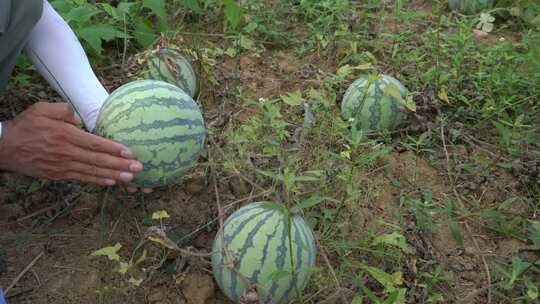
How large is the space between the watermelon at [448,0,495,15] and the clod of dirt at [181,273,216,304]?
2.91m

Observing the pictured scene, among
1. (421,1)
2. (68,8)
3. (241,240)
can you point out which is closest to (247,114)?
(68,8)

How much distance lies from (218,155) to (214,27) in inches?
57.5

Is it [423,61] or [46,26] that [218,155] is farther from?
[423,61]

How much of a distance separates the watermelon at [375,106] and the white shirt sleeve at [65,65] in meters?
1.27

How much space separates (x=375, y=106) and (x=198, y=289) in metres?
1.39

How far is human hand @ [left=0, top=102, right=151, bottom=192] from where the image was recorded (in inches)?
93.7

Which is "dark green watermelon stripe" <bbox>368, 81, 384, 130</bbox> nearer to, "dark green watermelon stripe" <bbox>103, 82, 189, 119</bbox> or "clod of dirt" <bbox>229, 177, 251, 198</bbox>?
"clod of dirt" <bbox>229, 177, 251, 198</bbox>

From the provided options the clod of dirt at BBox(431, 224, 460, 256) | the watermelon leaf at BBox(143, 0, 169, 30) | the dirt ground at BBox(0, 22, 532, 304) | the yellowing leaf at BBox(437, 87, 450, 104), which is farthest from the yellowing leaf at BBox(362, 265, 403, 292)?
the watermelon leaf at BBox(143, 0, 169, 30)

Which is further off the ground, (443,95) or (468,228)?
(443,95)

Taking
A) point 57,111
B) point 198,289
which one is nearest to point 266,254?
point 198,289

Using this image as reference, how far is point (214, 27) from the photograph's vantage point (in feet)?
13.7

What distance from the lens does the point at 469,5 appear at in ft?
14.3

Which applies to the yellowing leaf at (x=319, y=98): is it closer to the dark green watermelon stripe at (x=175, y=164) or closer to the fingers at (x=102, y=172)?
the dark green watermelon stripe at (x=175, y=164)

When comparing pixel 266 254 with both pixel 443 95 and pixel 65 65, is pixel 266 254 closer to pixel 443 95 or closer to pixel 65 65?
pixel 65 65
